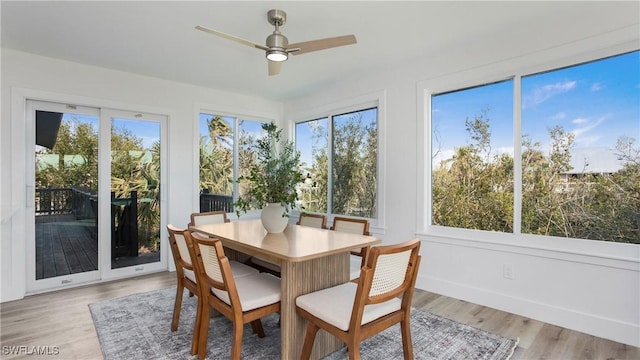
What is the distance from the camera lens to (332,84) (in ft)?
14.7

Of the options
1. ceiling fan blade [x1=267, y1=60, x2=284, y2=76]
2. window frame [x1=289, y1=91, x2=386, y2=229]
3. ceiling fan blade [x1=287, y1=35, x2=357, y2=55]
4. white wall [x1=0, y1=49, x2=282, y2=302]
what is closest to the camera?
ceiling fan blade [x1=287, y1=35, x2=357, y2=55]

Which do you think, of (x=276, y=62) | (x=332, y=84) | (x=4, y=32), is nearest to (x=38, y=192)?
(x=4, y=32)

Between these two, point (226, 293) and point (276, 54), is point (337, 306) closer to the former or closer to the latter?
point (226, 293)

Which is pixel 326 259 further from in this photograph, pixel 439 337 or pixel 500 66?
pixel 500 66

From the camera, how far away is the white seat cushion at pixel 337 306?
171cm

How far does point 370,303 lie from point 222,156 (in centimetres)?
380

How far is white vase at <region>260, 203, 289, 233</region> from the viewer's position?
2.57 metres

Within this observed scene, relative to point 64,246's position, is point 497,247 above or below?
above

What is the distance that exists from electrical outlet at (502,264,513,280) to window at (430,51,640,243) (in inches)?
13.5

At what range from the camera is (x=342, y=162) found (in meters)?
4.56

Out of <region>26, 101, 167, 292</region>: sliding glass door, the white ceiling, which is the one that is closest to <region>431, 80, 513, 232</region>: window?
the white ceiling

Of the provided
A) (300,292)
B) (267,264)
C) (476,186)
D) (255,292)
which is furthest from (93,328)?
(476,186)

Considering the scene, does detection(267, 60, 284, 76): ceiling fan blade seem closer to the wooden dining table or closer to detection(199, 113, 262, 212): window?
the wooden dining table

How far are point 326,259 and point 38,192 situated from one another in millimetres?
3358
